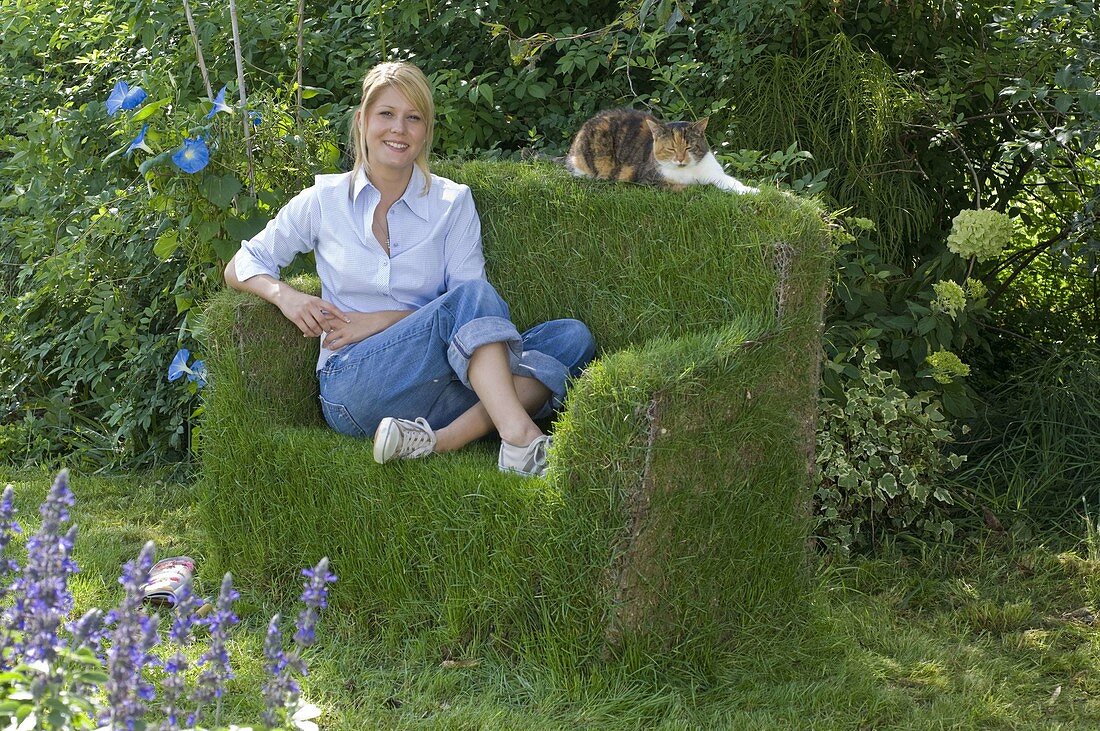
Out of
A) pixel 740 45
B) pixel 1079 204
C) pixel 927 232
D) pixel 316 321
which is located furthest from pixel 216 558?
A: pixel 1079 204

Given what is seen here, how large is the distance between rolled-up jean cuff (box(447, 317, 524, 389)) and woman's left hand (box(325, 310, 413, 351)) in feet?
0.85

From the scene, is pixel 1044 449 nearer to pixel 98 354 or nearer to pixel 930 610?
pixel 930 610

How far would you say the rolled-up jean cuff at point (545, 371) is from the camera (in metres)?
2.58

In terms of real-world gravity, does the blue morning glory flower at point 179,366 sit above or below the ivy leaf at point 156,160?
below

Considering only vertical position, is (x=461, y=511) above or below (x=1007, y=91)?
below

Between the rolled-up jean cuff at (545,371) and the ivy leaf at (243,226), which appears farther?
the ivy leaf at (243,226)

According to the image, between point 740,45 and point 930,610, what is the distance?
68.6 inches

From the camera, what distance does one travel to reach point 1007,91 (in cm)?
303

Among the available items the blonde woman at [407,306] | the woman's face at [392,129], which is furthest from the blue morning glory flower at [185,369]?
the woman's face at [392,129]

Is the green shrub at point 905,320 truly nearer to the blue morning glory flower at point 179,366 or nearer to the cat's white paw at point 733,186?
the cat's white paw at point 733,186

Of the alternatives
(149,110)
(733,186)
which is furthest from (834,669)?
(149,110)

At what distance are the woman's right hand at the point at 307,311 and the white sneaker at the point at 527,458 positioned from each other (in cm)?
58

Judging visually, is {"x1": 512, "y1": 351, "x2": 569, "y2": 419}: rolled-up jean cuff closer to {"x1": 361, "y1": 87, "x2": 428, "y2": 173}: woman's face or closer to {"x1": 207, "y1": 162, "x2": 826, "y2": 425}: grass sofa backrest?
{"x1": 207, "y1": 162, "x2": 826, "y2": 425}: grass sofa backrest

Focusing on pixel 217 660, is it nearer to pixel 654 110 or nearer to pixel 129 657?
pixel 129 657
